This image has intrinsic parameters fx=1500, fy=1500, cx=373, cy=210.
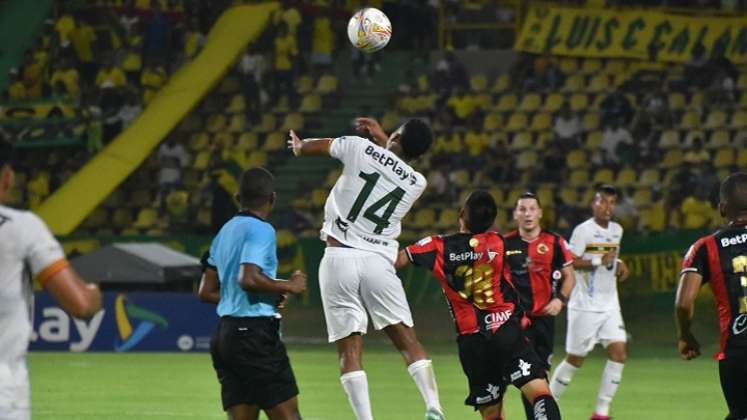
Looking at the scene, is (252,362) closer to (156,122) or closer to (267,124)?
(267,124)

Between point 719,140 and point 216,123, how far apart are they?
10359 millimetres

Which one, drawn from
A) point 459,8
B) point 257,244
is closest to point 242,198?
point 257,244

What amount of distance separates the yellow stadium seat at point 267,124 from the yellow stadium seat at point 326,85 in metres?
1.16

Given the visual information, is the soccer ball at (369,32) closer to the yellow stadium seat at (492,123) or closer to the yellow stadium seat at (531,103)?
the yellow stadium seat at (492,123)

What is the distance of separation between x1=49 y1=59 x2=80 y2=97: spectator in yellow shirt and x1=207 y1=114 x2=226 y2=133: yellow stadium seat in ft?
9.31

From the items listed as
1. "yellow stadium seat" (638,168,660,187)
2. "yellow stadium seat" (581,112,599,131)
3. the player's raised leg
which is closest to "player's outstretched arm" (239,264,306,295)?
the player's raised leg

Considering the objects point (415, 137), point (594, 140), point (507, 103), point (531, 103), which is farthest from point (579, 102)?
point (415, 137)

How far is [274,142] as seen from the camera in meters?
30.1

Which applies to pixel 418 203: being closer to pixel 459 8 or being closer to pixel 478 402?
pixel 459 8

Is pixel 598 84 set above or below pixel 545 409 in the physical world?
above

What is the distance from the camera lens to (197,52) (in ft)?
107

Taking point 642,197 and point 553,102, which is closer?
point 642,197

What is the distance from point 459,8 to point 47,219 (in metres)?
9.67

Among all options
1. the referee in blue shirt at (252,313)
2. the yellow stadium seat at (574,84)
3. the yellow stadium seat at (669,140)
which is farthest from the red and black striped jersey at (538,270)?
the yellow stadium seat at (574,84)
